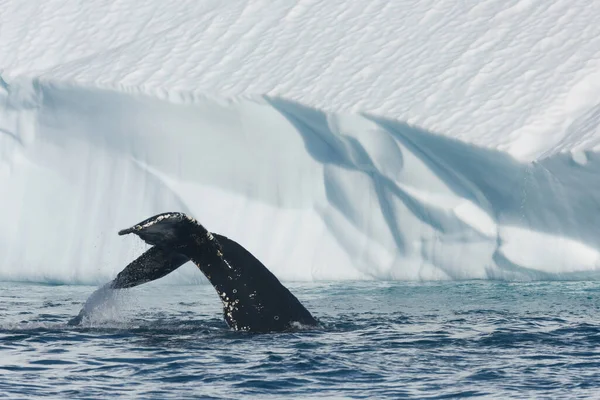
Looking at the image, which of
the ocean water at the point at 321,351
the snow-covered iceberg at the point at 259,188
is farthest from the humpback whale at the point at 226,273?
the snow-covered iceberg at the point at 259,188

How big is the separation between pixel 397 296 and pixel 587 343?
395cm

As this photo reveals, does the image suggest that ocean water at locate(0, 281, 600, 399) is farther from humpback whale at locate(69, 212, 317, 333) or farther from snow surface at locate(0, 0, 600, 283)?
snow surface at locate(0, 0, 600, 283)

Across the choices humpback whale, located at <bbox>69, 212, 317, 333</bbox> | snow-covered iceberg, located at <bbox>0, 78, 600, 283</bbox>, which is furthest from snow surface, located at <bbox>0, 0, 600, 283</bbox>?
humpback whale, located at <bbox>69, 212, 317, 333</bbox>

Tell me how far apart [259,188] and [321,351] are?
6095 millimetres

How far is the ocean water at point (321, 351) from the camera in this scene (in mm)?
7352

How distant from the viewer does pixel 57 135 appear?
14.6 meters

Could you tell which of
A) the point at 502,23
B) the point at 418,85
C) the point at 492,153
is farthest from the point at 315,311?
the point at 502,23

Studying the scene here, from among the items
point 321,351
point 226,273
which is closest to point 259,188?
point 226,273

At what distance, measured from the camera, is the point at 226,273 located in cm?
895

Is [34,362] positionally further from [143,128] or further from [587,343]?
[143,128]

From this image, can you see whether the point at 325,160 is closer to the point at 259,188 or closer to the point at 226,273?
the point at 259,188

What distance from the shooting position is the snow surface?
13898 mm

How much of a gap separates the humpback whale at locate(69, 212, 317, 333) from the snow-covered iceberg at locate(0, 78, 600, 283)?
4.81 metres

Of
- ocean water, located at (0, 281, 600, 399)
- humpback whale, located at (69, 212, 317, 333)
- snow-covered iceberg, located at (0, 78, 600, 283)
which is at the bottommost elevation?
ocean water, located at (0, 281, 600, 399)
